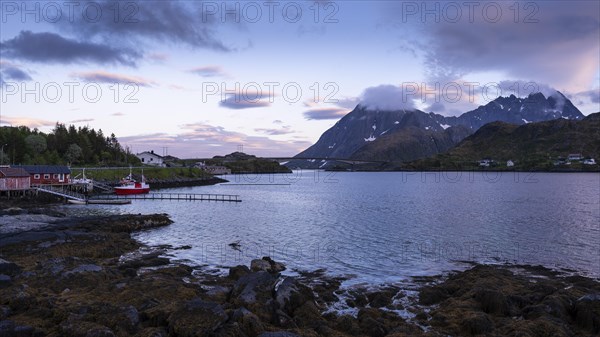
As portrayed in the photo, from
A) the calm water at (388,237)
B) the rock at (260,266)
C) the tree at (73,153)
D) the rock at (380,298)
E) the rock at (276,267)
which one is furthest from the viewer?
the tree at (73,153)

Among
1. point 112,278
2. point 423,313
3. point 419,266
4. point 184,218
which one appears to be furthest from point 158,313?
point 184,218

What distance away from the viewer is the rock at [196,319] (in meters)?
16.6

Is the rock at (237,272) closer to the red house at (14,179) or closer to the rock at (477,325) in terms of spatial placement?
the rock at (477,325)

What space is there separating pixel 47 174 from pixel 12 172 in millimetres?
11203

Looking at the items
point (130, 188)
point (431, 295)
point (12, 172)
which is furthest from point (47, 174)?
point (431, 295)

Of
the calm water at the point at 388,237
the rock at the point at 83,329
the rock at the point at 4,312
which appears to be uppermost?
the rock at the point at 83,329

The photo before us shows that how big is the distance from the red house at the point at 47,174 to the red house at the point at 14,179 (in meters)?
5.02

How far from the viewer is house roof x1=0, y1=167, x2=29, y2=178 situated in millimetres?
76188

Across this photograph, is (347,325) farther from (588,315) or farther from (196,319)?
(588,315)

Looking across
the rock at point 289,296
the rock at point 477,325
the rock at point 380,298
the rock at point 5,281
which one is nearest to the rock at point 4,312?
the rock at point 5,281

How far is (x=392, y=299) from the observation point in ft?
82.1

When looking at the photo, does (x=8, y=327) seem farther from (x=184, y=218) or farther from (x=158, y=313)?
(x=184, y=218)

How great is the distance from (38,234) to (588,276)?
47230mm

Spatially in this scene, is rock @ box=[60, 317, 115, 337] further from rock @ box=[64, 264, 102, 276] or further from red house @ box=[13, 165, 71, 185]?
red house @ box=[13, 165, 71, 185]
